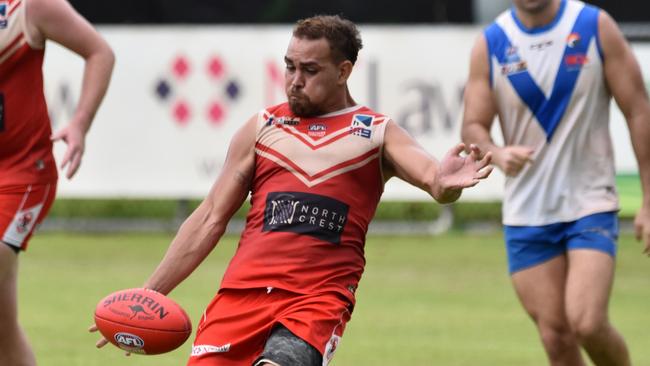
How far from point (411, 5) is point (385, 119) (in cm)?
1129

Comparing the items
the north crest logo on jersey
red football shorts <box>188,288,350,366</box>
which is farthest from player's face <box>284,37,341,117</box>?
red football shorts <box>188,288,350,366</box>

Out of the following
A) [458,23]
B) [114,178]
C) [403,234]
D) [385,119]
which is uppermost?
[385,119]

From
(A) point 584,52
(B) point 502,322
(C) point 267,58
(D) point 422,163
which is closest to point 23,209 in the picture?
(D) point 422,163

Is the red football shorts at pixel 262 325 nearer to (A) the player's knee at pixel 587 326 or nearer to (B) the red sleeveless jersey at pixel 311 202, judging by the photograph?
(B) the red sleeveless jersey at pixel 311 202

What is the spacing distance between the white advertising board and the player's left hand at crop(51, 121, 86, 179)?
9.19 meters

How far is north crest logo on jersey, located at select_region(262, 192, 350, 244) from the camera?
5949 millimetres

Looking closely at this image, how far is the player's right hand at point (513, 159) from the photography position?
674 cm

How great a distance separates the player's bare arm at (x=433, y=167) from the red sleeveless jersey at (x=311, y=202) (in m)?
0.06

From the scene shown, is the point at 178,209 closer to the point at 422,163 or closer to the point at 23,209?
the point at 23,209

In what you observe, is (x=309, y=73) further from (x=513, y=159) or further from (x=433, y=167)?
(x=513, y=159)

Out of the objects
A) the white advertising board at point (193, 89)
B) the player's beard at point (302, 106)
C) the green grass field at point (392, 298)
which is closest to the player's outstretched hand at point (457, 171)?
the player's beard at point (302, 106)

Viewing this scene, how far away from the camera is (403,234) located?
56.5 feet

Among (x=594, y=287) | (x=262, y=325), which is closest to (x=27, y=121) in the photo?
(x=262, y=325)

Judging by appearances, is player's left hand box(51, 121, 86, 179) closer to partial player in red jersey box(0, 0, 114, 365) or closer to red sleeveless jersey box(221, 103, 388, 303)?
partial player in red jersey box(0, 0, 114, 365)
